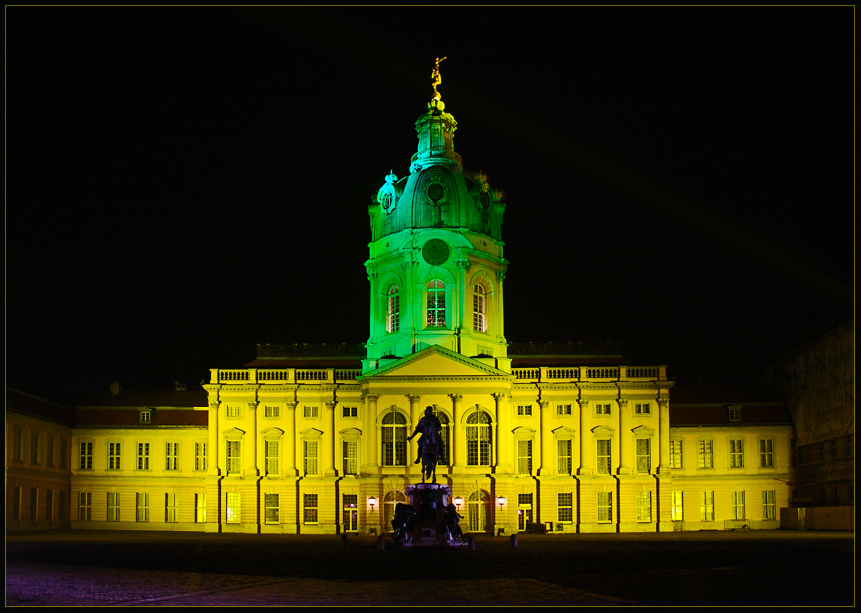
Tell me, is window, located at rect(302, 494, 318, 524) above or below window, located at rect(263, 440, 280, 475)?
below

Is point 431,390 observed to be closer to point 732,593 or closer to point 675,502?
point 675,502

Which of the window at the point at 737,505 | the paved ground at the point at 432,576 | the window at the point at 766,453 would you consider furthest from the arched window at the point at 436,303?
the paved ground at the point at 432,576

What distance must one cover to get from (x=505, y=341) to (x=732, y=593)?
47.4m

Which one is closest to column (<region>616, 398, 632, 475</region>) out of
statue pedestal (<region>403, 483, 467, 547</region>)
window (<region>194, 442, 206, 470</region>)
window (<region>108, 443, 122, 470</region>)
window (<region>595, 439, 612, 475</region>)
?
window (<region>595, 439, 612, 475</region>)

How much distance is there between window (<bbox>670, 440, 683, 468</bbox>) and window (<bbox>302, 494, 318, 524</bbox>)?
23134 mm

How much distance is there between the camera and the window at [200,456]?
7200 cm

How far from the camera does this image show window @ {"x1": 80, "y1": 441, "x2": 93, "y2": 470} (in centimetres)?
7306

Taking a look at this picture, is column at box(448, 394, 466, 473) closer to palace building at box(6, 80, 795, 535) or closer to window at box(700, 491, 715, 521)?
palace building at box(6, 80, 795, 535)

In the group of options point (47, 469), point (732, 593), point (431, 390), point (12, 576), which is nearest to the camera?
point (732, 593)

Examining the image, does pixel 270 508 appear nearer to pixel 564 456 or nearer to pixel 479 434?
pixel 479 434

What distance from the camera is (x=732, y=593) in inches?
942

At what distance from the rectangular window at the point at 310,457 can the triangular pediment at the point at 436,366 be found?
248 inches

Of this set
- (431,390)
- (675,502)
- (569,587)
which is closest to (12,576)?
(569,587)

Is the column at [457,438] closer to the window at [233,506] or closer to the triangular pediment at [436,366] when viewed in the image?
the triangular pediment at [436,366]
